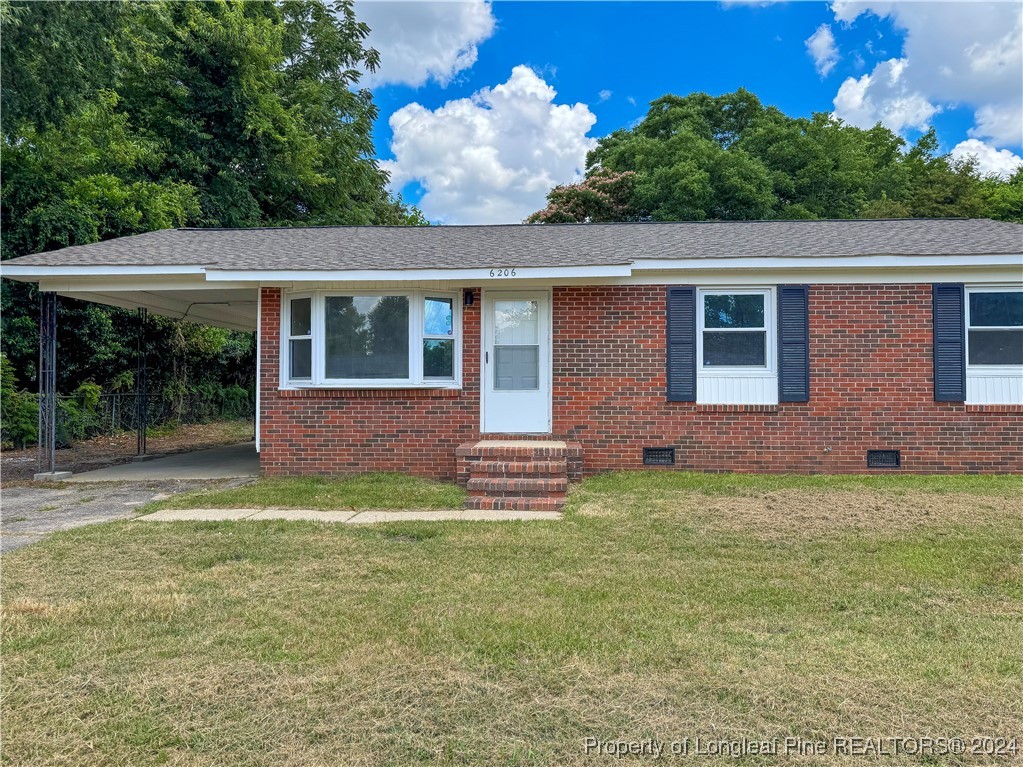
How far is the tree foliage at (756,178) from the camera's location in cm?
2270

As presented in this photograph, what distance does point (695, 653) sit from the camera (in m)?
2.90

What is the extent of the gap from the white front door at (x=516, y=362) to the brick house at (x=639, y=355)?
0.09 ft

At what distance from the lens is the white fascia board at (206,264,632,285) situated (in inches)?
295

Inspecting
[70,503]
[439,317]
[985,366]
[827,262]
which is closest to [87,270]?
[70,503]

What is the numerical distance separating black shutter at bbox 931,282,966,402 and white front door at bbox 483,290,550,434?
Result: 4918 mm

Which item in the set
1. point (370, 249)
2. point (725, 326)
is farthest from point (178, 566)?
point (725, 326)

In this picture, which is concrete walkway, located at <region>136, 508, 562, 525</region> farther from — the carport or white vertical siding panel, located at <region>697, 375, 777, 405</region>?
white vertical siding panel, located at <region>697, 375, 777, 405</region>

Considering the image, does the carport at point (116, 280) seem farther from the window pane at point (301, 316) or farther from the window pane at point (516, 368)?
the window pane at point (516, 368)

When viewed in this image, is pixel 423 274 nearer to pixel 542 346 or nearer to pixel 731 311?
pixel 542 346

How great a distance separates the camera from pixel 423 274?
759cm

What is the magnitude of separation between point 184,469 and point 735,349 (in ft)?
26.4

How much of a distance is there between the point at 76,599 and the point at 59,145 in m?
14.4

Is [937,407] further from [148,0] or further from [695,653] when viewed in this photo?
[148,0]

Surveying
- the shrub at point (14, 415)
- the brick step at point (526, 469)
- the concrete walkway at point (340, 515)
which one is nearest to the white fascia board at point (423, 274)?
the brick step at point (526, 469)
